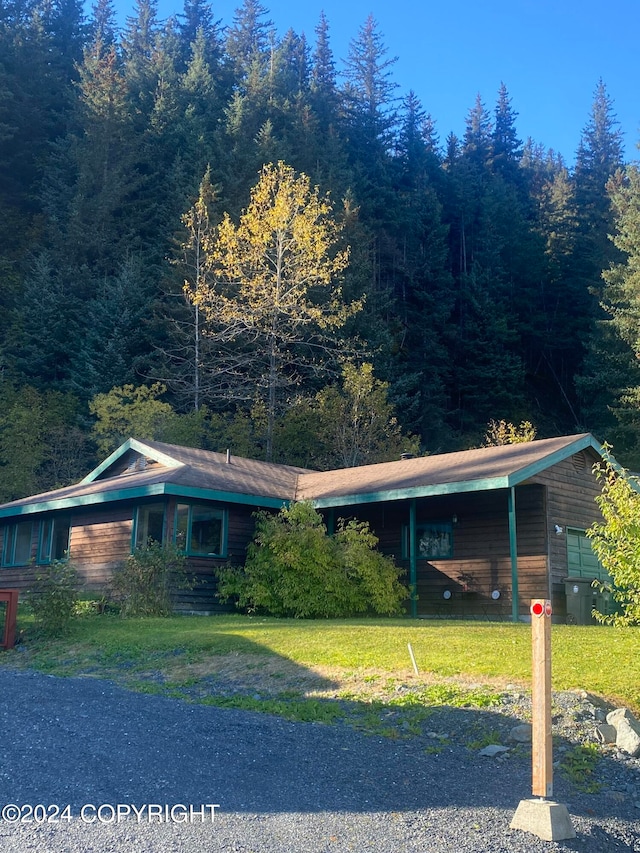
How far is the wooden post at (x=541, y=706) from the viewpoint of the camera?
583 centimetres

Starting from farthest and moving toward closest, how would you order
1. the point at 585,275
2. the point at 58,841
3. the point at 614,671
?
the point at 585,275 → the point at 614,671 → the point at 58,841

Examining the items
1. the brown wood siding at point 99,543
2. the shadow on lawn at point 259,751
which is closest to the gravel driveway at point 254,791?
the shadow on lawn at point 259,751

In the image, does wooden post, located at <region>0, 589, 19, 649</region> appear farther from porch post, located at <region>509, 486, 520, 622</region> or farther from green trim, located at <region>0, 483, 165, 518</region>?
porch post, located at <region>509, 486, 520, 622</region>

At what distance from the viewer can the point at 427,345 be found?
1843 inches

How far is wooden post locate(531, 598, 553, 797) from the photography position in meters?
5.83

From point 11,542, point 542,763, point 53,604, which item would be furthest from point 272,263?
point 542,763

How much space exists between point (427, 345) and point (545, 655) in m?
41.3

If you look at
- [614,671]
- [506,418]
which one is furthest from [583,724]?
[506,418]

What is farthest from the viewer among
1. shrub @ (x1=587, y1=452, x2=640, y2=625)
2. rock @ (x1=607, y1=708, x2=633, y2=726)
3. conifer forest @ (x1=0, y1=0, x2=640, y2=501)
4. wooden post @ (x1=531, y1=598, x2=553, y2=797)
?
conifer forest @ (x1=0, y1=0, x2=640, y2=501)

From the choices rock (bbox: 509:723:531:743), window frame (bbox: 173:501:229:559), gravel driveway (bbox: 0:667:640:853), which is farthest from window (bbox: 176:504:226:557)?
rock (bbox: 509:723:531:743)

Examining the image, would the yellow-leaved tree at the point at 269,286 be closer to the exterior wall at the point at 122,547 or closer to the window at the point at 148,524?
the exterior wall at the point at 122,547

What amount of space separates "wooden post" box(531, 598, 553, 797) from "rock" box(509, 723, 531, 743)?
167 centimetres

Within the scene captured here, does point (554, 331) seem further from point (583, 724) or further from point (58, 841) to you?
point (58, 841)

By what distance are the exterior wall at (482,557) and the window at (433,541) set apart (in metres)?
0.10
